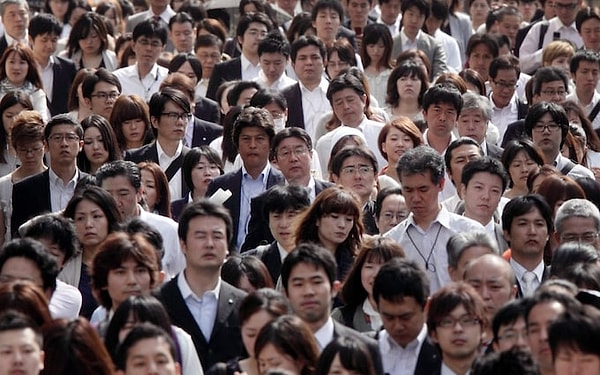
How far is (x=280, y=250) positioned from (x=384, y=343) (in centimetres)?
196

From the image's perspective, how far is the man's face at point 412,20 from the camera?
17.8 metres

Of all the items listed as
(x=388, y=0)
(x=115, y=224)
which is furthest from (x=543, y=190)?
(x=388, y=0)

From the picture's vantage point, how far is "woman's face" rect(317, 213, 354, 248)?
10914 millimetres

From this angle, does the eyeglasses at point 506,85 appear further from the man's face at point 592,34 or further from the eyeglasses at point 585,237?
the eyeglasses at point 585,237

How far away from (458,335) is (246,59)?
837cm

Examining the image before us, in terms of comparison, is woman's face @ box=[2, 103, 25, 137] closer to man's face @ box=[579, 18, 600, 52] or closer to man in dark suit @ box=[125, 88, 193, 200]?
man in dark suit @ box=[125, 88, 193, 200]

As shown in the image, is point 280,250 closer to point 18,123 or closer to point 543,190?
point 543,190

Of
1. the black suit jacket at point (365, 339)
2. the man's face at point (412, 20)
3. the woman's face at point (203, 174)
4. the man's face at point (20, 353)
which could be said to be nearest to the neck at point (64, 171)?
the woman's face at point (203, 174)

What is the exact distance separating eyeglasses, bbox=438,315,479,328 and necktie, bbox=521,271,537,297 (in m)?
1.64

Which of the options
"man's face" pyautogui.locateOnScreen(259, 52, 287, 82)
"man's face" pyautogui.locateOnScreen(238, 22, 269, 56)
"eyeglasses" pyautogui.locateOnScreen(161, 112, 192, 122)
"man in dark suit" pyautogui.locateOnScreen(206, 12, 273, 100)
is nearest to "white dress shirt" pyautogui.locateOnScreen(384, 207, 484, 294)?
"eyeglasses" pyautogui.locateOnScreen(161, 112, 192, 122)

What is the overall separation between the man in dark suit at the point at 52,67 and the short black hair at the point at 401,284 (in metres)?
7.48

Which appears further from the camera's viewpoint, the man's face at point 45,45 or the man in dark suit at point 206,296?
the man's face at point 45,45

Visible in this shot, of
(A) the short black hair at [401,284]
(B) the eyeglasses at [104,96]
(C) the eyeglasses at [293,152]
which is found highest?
(B) the eyeglasses at [104,96]

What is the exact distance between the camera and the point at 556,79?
15.2 metres
